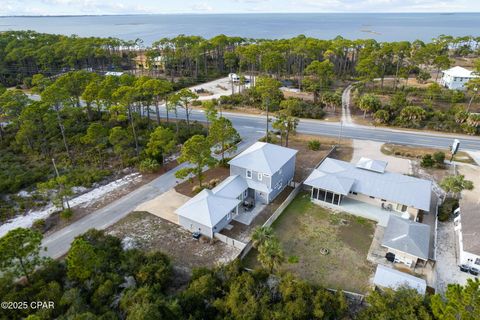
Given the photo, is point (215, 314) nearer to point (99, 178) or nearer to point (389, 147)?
point (99, 178)

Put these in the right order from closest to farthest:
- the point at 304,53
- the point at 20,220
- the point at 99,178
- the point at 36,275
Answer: the point at 36,275 < the point at 20,220 < the point at 99,178 < the point at 304,53

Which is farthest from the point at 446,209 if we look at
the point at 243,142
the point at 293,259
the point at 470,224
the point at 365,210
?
the point at 243,142

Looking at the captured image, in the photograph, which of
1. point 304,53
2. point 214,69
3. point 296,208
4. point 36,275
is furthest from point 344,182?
point 214,69

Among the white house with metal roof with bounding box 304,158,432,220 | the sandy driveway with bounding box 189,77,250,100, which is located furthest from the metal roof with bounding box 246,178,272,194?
the sandy driveway with bounding box 189,77,250,100

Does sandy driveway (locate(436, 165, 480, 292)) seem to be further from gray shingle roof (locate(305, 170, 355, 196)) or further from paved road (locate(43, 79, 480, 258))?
paved road (locate(43, 79, 480, 258))

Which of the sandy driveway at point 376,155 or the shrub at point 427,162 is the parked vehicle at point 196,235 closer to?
the sandy driveway at point 376,155

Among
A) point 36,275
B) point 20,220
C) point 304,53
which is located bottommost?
point 20,220

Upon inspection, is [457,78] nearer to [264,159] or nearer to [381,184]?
[381,184]
